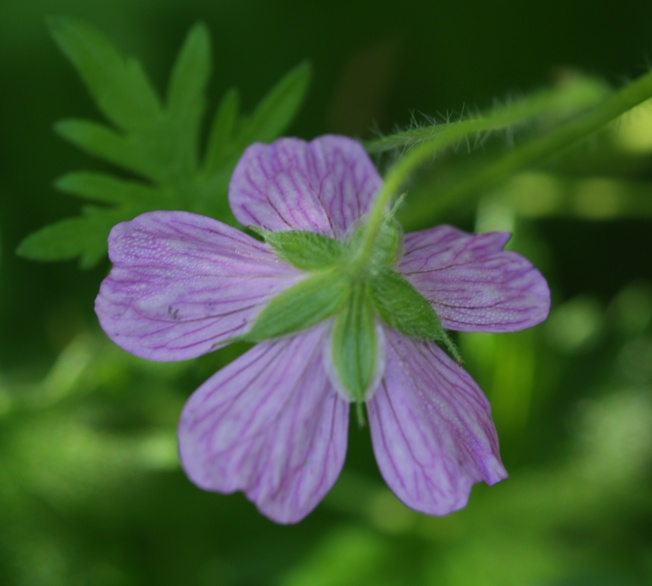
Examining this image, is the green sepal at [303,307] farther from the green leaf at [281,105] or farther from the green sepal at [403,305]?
the green leaf at [281,105]

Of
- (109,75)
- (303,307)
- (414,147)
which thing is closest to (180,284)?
(303,307)

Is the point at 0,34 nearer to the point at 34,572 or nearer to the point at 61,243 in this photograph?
the point at 61,243

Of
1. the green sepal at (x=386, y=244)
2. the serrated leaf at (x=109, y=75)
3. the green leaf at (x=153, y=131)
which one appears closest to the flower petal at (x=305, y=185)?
the green sepal at (x=386, y=244)

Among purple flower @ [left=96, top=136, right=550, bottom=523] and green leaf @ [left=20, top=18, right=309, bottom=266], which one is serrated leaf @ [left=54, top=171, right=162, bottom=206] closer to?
green leaf @ [left=20, top=18, right=309, bottom=266]

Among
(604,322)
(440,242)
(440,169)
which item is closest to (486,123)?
(440,242)

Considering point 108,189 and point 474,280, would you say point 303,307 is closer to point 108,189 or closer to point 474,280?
point 474,280

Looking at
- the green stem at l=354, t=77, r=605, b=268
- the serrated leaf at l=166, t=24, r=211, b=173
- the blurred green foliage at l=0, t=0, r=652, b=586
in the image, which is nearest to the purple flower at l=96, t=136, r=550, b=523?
the green stem at l=354, t=77, r=605, b=268
